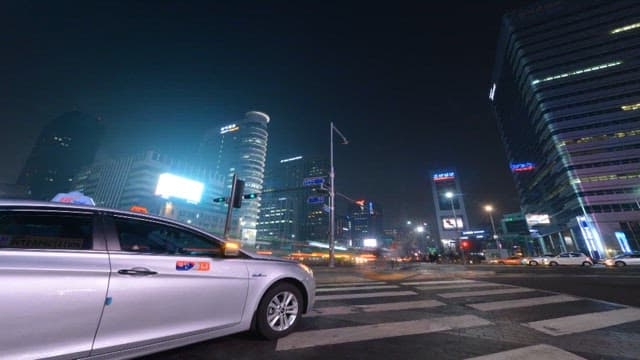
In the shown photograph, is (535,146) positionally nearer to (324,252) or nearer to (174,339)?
Result: (324,252)

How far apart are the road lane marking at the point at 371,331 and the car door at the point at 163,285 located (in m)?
0.81

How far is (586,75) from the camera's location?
6731cm

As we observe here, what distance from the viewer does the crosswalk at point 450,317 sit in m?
3.21

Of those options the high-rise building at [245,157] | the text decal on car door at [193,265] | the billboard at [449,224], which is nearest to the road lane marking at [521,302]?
the text decal on car door at [193,265]

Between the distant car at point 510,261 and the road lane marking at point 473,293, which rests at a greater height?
the distant car at point 510,261

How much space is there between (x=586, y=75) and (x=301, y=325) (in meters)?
99.5

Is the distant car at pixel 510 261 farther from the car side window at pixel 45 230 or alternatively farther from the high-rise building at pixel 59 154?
the high-rise building at pixel 59 154

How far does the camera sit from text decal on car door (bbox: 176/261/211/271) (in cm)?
282

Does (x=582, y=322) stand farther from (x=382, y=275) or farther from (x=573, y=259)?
(x=573, y=259)

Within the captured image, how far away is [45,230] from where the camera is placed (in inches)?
94.2

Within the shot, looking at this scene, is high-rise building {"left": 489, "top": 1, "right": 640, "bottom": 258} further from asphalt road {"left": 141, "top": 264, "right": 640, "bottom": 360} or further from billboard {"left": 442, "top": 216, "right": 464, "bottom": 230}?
asphalt road {"left": 141, "top": 264, "right": 640, "bottom": 360}

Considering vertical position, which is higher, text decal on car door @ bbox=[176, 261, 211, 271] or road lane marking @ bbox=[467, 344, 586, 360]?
text decal on car door @ bbox=[176, 261, 211, 271]

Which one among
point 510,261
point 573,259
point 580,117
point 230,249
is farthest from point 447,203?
point 230,249

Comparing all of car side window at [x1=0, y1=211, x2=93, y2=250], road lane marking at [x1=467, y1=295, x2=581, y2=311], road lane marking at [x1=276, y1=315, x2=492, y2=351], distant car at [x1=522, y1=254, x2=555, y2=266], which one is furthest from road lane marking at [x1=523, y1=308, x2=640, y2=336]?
distant car at [x1=522, y1=254, x2=555, y2=266]
